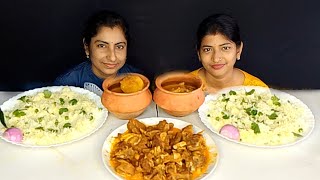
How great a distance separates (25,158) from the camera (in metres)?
1.64

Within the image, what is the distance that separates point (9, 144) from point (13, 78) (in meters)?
0.90

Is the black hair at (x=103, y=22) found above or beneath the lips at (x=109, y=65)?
above

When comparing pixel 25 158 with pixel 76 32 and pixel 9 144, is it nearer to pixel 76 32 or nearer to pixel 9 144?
pixel 9 144

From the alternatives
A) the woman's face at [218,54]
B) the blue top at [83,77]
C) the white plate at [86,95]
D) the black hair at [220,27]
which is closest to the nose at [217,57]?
the woman's face at [218,54]

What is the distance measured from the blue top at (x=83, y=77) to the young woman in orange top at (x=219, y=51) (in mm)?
446

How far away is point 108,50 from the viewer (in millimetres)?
2256

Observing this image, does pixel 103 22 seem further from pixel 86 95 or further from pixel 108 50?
pixel 86 95

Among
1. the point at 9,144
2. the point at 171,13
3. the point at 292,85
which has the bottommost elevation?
the point at 292,85

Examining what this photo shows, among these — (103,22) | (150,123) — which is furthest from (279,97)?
(103,22)

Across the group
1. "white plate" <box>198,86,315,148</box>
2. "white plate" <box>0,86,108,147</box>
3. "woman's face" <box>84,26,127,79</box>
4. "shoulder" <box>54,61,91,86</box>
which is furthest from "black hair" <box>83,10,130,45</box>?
"white plate" <box>198,86,315,148</box>

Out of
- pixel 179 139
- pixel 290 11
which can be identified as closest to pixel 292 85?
pixel 290 11

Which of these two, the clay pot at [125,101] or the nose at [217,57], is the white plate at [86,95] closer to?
the clay pot at [125,101]

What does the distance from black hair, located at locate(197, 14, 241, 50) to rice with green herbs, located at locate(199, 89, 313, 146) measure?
324 mm

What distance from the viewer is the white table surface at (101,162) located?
5.11 feet
